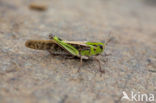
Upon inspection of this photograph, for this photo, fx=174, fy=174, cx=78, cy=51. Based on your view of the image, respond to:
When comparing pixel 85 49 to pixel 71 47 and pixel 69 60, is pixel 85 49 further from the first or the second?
pixel 69 60

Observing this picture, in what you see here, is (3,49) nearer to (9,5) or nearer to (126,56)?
(126,56)

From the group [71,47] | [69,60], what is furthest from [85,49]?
[69,60]

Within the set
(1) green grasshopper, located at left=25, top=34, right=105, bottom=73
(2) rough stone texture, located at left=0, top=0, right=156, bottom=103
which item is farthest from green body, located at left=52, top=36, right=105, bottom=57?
(2) rough stone texture, located at left=0, top=0, right=156, bottom=103

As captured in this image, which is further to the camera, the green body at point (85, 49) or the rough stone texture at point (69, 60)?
the green body at point (85, 49)

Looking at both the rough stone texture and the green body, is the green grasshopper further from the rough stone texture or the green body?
the rough stone texture

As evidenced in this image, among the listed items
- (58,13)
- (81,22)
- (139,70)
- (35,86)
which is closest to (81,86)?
(35,86)

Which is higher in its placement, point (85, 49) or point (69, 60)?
point (85, 49)

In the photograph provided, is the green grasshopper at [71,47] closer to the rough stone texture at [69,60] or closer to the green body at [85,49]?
the green body at [85,49]

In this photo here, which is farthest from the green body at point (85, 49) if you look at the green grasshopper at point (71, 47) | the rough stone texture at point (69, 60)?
the rough stone texture at point (69, 60)
